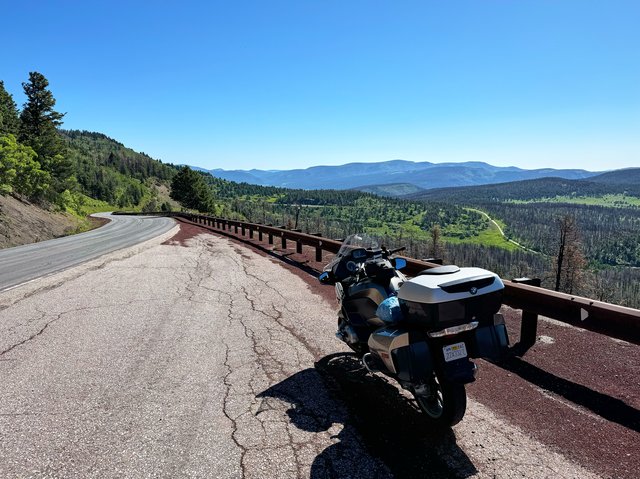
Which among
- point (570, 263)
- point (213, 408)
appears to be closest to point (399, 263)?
point (213, 408)

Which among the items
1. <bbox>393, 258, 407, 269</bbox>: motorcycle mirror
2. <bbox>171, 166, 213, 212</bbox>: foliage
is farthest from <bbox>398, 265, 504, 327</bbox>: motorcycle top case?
<bbox>171, 166, 213, 212</bbox>: foliage

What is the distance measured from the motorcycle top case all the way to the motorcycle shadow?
868 mm

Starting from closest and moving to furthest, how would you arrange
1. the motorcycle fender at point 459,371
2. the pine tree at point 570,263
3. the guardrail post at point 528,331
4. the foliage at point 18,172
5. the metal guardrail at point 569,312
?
the motorcycle fender at point 459,371 < the metal guardrail at point 569,312 < the guardrail post at point 528,331 < the foliage at point 18,172 < the pine tree at point 570,263

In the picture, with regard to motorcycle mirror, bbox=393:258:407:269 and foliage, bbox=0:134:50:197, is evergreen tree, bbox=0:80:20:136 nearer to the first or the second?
foliage, bbox=0:134:50:197

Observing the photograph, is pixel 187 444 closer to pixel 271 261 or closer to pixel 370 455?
pixel 370 455

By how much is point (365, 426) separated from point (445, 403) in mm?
651

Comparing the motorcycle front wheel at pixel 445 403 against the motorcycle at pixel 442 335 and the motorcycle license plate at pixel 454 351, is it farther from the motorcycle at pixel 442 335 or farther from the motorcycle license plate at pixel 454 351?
the motorcycle license plate at pixel 454 351

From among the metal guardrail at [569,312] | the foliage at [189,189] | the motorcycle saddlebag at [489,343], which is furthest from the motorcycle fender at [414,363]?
the foliage at [189,189]

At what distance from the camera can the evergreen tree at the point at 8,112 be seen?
5103 centimetres

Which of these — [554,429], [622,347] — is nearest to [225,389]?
[554,429]

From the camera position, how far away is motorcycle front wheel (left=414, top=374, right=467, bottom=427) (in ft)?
9.81

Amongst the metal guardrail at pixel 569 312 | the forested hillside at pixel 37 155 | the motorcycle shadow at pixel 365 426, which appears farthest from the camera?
the forested hillside at pixel 37 155

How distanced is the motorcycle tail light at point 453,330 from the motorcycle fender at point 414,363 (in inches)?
4.6

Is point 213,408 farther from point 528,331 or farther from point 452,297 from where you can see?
point 528,331
